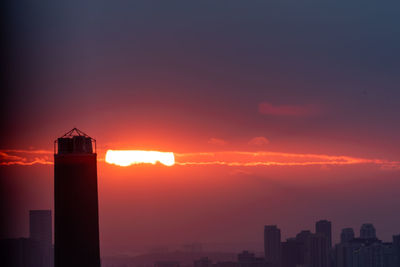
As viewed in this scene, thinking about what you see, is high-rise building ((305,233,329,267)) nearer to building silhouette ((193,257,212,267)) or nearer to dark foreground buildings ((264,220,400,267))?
dark foreground buildings ((264,220,400,267))

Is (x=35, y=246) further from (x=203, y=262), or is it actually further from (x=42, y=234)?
(x=203, y=262)

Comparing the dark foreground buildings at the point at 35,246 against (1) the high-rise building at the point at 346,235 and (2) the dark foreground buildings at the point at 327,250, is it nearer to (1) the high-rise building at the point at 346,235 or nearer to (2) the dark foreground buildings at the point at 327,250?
(2) the dark foreground buildings at the point at 327,250

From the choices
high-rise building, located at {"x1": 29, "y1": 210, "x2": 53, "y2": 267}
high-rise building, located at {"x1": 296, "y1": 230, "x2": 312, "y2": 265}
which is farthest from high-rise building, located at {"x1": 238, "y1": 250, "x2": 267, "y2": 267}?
high-rise building, located at {"x1": 29, "y1": 210, "x2": 53, "y2": 267}

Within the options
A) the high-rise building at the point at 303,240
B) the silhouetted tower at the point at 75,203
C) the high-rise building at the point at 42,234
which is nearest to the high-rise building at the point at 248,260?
the high-rise building at the point at 303,240

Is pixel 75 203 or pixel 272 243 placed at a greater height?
pixel 75 203

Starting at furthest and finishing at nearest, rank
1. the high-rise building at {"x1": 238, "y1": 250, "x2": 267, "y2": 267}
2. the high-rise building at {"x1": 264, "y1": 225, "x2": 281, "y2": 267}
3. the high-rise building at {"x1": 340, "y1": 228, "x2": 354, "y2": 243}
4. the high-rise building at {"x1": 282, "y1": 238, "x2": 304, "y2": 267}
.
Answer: the high-rise building at {"x1": 340, "y1": 228, "x2": 354, "y2": 243}, the high-rise building at {"x1": 264, "y1": 225, "x2": 281, "y2": 267}, the high-rise building at {"x1": 282, "y1": 238, "x2": 304, "y2": 267}, the high-rise building at {"x1": 238, "y1": 250, "x2": 267, "y2": 267}

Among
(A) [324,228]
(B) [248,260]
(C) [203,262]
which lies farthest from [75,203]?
(A) [324,228]

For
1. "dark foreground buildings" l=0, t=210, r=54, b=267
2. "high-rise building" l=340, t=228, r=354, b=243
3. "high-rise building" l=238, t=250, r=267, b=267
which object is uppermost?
"dark foreground buildings" l=0, t=210, r=54, b=267
